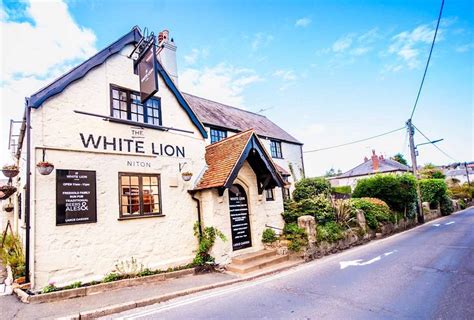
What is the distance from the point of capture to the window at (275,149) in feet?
68.3

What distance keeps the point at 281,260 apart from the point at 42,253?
7246mm

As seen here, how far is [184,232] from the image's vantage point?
30.3ft

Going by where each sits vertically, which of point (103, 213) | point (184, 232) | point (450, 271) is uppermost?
point (103, 213)

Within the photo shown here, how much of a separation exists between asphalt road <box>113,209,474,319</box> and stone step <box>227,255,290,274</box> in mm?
842

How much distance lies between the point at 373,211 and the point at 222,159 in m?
9.31

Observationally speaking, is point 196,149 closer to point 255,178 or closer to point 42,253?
point 255,178

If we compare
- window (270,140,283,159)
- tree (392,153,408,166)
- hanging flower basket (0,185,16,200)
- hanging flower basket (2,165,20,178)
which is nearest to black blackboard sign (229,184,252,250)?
hanging flower basket (2,165,20,178)

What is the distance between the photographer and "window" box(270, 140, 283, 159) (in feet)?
68.3

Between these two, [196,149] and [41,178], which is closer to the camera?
[41,178]

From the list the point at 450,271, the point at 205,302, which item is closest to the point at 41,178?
the point at 205,302

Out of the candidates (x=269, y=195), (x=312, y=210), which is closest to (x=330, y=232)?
(x=312, y=210)

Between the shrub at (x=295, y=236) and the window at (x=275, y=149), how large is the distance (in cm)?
1002

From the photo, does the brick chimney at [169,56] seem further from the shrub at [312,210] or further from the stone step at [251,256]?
the stone step at [251,256]

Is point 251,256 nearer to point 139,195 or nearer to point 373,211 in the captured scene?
point 139,195
